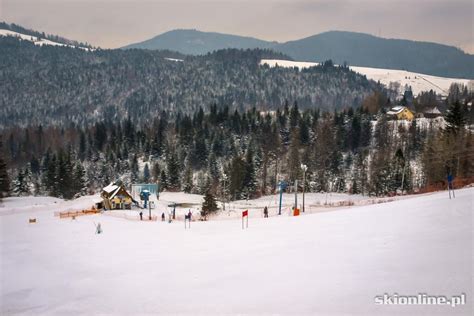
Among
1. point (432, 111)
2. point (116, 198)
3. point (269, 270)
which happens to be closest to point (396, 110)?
point (432, 111)

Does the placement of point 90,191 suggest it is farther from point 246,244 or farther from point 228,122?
point 246,244

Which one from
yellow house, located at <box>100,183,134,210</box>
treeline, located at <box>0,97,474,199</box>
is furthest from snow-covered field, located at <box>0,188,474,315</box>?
treeline, located at <box>0,97,474,199</box>

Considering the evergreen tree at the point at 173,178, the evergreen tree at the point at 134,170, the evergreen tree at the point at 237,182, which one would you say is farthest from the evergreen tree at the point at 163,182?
the evergreen tree at the point at 134,170

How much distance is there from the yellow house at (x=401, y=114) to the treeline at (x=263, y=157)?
6.52 metres

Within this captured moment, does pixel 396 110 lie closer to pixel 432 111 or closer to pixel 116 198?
pixel 432 111

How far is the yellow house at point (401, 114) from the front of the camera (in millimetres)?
124375

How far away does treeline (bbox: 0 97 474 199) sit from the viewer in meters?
66.4

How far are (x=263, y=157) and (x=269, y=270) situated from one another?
77699 mm

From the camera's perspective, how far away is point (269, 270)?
13273mm

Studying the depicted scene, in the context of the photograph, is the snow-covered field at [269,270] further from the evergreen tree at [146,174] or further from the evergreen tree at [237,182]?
the evergreen tree at [146,174]

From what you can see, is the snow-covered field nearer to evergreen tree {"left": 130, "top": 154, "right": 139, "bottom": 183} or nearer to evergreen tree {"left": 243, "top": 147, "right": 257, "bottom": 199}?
evergreen tree {"left": 243, "top": 147, "right": 257, "bottom": 199}

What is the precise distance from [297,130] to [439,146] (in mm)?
52414

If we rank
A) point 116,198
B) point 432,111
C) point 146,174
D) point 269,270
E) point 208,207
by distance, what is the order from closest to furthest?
point 269,270
point 208,207
point 116,198
point 146,174
point 432,111

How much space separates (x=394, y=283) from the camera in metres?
10.6
